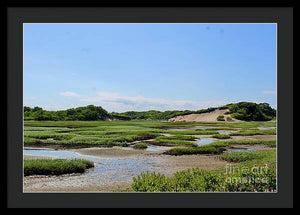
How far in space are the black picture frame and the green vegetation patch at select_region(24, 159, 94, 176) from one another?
2.53 feet

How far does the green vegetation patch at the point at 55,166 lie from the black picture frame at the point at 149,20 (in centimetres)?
77

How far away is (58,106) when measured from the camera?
7.30 feet

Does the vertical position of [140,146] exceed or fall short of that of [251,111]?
it falls short

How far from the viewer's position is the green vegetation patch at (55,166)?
2154 mm

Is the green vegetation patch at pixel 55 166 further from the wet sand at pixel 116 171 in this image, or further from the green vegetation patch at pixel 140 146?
the green vegetation patch at pixel 140 146

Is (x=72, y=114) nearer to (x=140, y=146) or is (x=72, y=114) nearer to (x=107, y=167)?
(x=107, y=167)

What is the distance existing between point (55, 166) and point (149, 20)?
179 centimetres

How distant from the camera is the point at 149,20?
149 cm

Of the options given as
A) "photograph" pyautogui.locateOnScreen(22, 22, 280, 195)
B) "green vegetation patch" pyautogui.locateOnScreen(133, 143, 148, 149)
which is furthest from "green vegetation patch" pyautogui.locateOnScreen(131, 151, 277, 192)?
"green vegetation patch" pyautogui.locateOnScreen(133, 143, 148, 149)

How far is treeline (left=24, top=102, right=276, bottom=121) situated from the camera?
2.46 metres

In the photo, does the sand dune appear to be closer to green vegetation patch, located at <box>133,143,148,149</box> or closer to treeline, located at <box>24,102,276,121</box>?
treeline, located at <box>24,102,276,121</box>

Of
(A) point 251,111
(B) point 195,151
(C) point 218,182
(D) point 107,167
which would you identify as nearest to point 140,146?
(D) point 107,167
